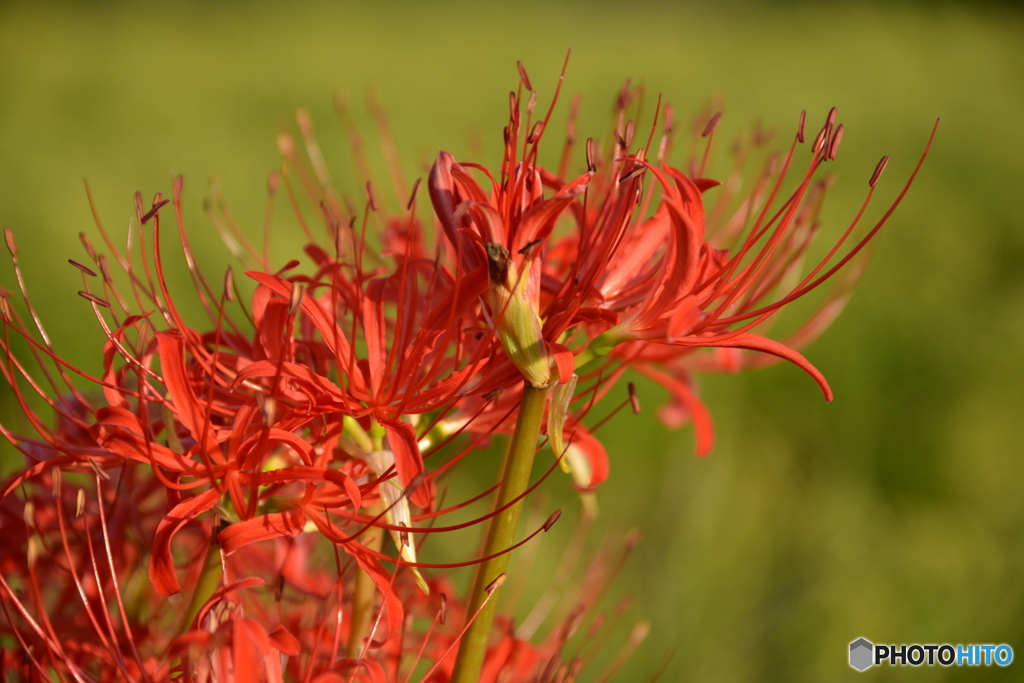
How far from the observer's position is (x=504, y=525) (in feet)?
1.05

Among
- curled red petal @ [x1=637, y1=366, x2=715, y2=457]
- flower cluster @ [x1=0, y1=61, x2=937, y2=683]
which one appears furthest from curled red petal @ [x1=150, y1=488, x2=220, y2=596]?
curled red petal @ [x1=637, y1=366, x2=715, y2=457]

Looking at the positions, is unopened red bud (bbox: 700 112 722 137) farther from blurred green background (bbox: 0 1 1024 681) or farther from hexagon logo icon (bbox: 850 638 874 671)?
hexagon logo icon (bbox: 850 638 874 671)

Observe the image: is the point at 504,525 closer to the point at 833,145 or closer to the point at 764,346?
the point at 764,346

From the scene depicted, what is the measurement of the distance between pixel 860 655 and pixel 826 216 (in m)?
1.38

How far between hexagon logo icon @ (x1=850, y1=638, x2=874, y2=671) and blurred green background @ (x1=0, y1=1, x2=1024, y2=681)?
0.30 ft

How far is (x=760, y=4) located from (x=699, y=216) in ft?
19.5

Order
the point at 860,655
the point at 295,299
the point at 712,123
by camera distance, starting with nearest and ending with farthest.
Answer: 1. the point at 295,299
2. the point at 712,123
3. the point at 860,655

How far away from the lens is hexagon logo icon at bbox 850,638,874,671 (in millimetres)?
767

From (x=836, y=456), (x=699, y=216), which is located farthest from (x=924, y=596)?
(x=699, y=216)

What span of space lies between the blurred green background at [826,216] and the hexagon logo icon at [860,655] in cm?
9

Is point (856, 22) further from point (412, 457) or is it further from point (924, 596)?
point (412, 457)

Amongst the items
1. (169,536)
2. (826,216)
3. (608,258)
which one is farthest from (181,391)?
(826,216)

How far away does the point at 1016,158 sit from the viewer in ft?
7.12

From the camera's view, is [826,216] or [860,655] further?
[826,216]
